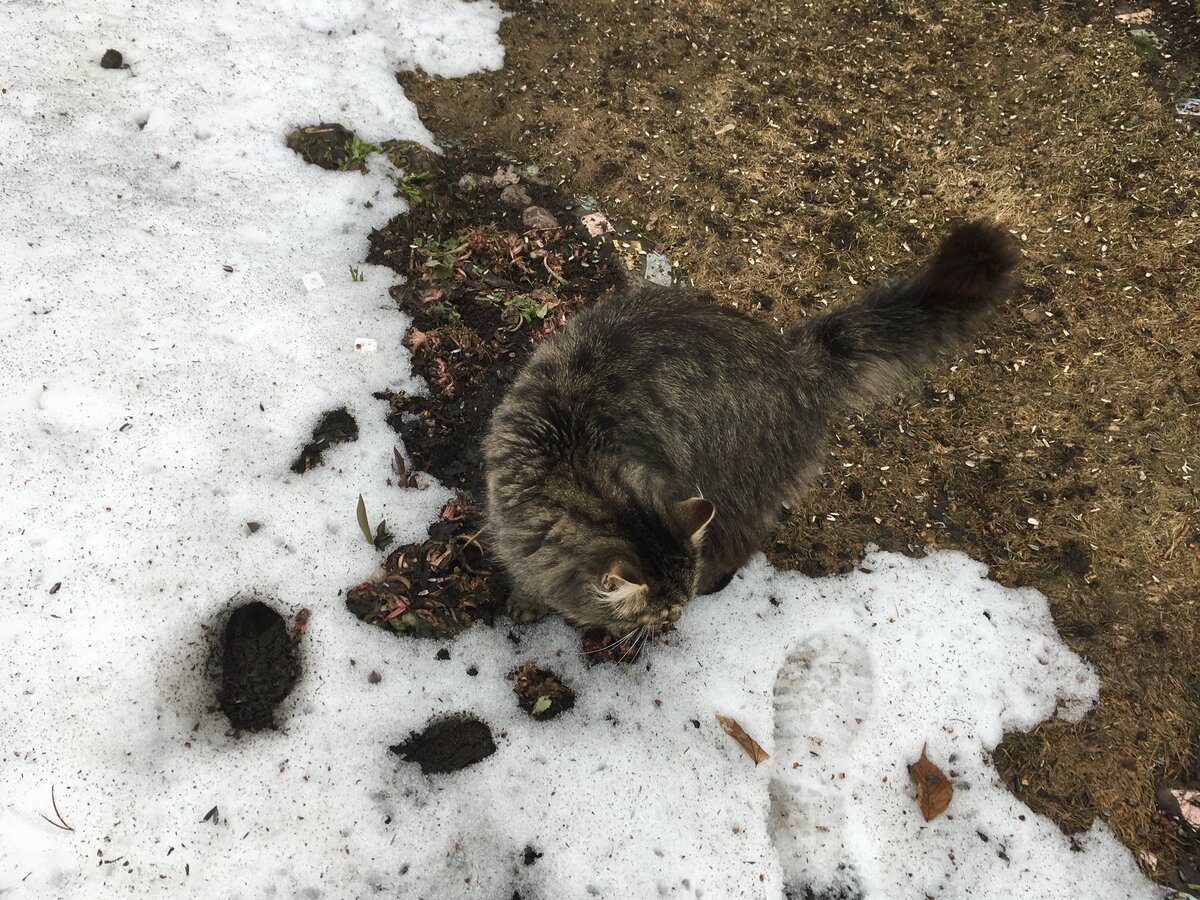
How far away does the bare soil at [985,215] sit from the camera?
410cm

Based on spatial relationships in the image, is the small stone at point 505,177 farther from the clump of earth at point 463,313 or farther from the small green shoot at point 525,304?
the small green shoot at point 525,304

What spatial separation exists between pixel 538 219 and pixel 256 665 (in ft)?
12.4

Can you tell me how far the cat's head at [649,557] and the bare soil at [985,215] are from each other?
156cm

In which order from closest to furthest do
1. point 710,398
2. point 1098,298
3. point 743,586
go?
1. point 710,398
2. point 743,586
3. point 1098,298

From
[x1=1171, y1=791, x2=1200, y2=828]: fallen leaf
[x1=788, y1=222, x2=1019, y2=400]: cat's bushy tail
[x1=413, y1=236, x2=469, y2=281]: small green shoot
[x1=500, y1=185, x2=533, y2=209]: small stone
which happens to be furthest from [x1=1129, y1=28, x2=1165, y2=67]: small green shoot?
[x1=413, y1=236, x2=469, y2=281]: small green shoot

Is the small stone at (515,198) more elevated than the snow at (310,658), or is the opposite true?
the small stone at (515,198)

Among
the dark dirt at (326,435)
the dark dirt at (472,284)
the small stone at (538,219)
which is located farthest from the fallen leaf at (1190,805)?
the small stone at (538,219)

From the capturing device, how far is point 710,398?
3.50m

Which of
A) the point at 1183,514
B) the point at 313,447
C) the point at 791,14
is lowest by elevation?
the point at 313,447

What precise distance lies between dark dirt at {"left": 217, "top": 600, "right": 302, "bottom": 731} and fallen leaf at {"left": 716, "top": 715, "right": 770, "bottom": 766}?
96.1 inches

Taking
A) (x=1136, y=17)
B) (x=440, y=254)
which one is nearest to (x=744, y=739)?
(x=440, y=254)

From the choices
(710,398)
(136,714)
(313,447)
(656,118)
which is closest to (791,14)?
(656,118)

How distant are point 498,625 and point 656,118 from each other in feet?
15.4

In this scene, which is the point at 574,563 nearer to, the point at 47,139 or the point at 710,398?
the point at 710,398
